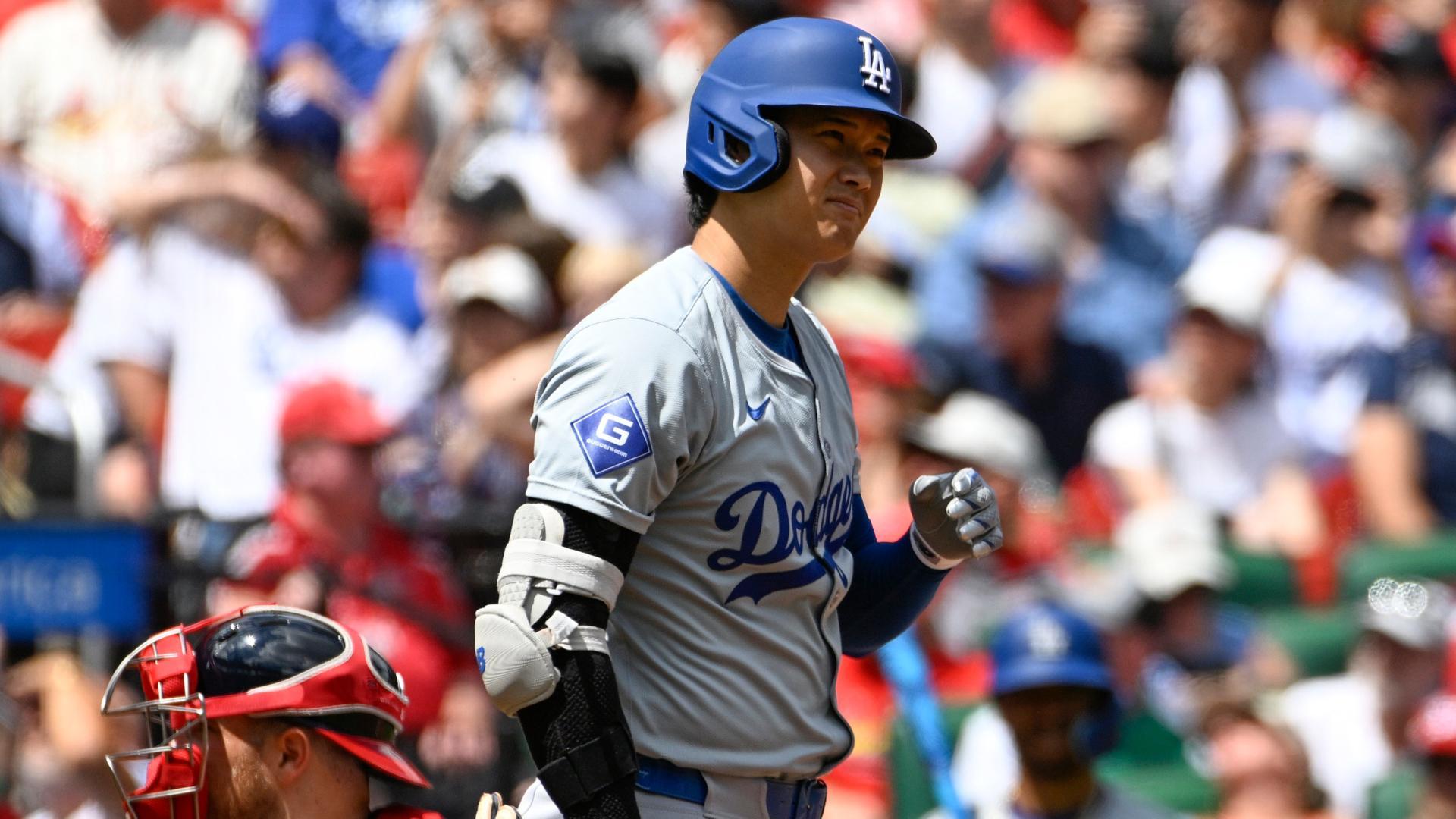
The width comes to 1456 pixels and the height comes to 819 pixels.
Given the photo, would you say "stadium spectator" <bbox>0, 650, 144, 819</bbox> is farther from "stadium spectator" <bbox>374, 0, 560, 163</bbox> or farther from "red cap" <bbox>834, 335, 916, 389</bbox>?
"stadium spectator" <bbox>374, 0, 560, 163</bbox>

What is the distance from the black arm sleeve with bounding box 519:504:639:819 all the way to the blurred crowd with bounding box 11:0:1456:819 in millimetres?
2353

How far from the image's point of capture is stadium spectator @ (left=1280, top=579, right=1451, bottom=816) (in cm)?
625

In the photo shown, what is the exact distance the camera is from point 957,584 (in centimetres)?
645

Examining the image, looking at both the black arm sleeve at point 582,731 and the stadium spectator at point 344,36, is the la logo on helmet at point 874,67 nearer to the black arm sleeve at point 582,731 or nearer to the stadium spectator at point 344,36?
the black arm sleeve at point 582,731

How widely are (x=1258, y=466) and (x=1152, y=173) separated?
1624mm

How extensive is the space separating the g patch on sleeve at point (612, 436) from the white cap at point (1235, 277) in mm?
4699

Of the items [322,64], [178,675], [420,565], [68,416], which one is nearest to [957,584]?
[420,565]

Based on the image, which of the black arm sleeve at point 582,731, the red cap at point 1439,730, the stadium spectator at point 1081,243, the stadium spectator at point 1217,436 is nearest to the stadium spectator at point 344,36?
the stadium spectator at point 1081,243

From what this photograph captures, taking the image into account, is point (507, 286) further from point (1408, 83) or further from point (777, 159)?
point (777, 159)

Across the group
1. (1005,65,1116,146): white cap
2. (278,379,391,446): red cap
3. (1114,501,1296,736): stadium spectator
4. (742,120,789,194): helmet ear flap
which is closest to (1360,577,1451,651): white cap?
(1114,501,1296,736): stadium spectator

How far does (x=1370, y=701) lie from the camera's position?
6.34 m

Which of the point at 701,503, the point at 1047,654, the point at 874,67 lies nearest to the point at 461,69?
the point at 1047,654

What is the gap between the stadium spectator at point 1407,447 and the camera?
7090mm

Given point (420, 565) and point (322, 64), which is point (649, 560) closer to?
point (420, 565)
